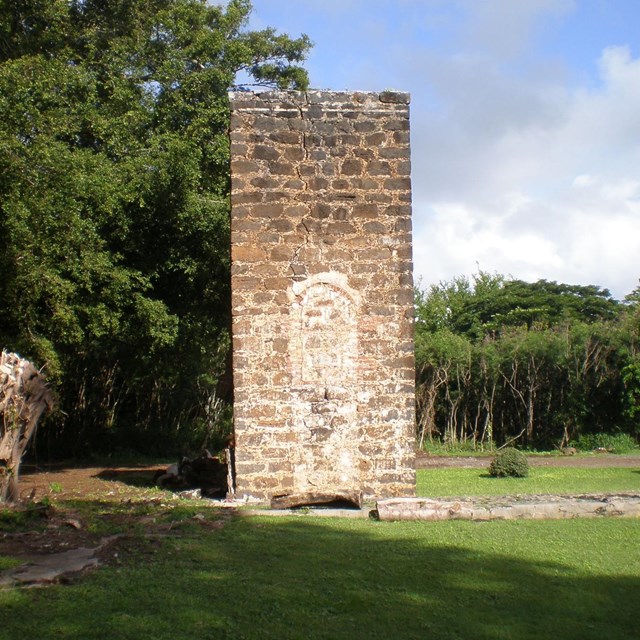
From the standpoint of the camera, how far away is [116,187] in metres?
13.7

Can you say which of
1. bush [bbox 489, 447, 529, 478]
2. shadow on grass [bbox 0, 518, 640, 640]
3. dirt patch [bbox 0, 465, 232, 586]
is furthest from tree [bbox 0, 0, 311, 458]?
shadow on grass [bbox 0, 518, 640, 640]

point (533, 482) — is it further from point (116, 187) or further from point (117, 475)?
point (116, 187)

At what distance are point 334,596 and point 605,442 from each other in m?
17.5

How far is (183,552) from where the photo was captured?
22.0 feet

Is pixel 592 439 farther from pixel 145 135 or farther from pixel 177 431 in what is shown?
pixel 145 135

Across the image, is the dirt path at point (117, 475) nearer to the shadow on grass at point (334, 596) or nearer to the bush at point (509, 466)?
the bush at point (509, 466)

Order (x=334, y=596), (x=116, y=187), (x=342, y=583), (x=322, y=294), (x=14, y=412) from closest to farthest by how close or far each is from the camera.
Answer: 1. (x=334, y=596)
2. (x=342, y=583)
3. (x=14, y=412)
4. (x=322, y=294)
5. (x=116, y=187)

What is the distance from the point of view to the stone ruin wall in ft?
32.3

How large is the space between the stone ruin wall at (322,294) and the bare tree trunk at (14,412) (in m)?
2.24

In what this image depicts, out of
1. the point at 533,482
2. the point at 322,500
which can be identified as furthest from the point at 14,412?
the point at 533,482

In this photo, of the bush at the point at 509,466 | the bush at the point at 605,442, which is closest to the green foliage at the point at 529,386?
the bush at the point at 605,442

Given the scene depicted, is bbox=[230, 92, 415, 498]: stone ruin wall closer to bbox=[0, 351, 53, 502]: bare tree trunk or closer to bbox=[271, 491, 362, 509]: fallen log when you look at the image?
bbox=[271, 491, 362, 509]: fallen log

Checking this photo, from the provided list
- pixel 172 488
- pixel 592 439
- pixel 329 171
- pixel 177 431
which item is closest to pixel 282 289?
pixel 329 171

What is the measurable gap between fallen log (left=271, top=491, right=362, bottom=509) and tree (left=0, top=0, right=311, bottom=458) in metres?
4.88
